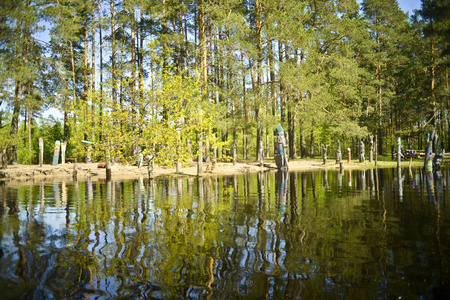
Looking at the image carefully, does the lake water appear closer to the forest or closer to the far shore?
the forest

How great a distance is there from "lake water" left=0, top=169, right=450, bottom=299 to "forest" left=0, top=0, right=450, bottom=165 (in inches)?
451

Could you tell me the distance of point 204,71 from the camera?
82.5 feet

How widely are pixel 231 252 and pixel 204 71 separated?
21.1 m

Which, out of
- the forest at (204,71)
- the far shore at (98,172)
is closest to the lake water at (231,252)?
the forest at (204,71)

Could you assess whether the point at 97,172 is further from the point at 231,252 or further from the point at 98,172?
the point at 231,252

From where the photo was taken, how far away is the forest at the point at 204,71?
20.1 m

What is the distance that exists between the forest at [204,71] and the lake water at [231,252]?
11.4 metres

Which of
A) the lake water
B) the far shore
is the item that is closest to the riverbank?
the far shore

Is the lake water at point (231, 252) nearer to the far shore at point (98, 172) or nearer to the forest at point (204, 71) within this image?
the forest at point (204, 71)

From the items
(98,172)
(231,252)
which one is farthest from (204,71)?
(231,252)

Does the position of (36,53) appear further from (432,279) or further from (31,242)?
(432,279)

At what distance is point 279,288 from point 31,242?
4.52m

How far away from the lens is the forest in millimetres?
20141

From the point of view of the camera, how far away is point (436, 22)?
73.6 ft
